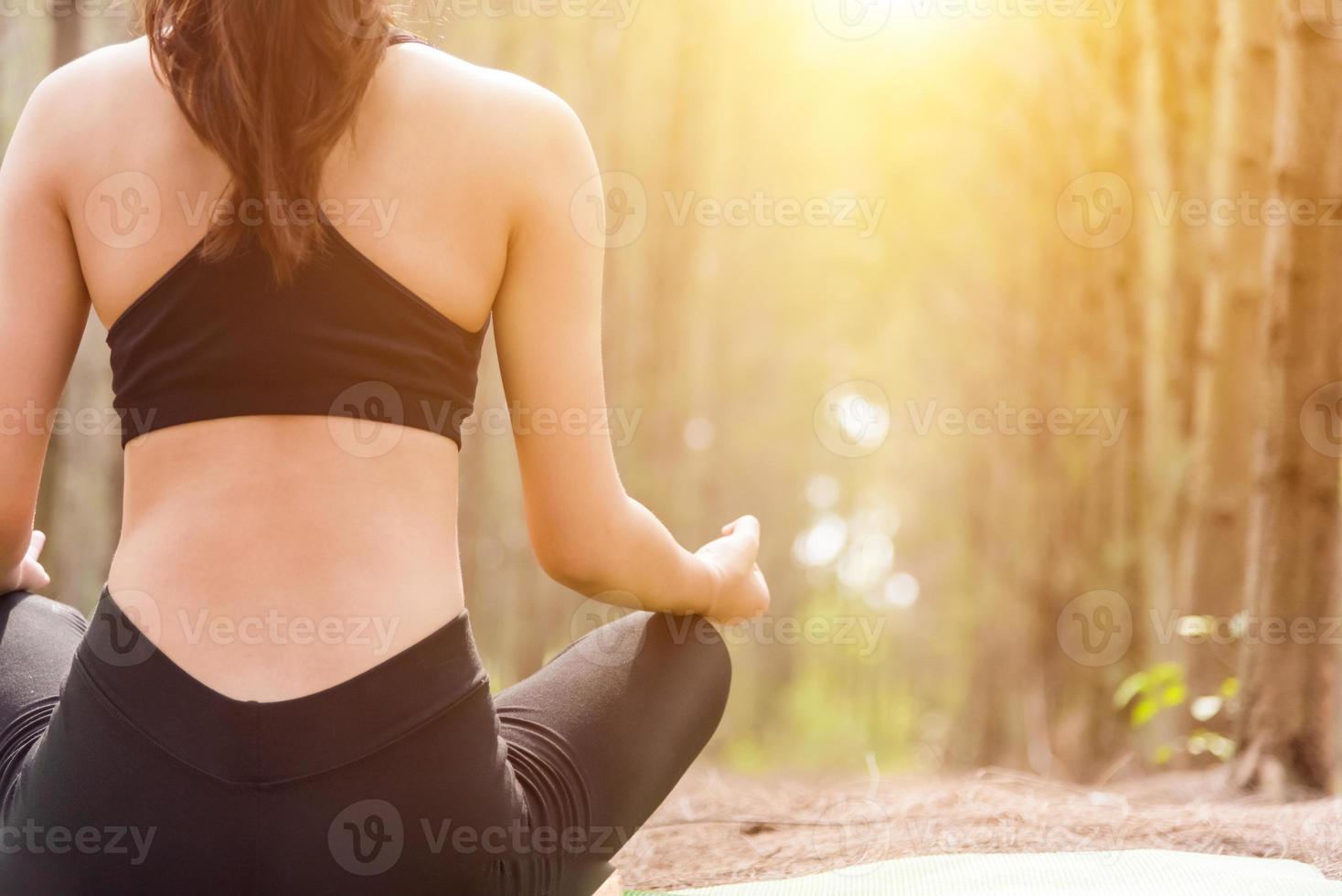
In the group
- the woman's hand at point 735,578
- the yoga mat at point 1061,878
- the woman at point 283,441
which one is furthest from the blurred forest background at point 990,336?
the yoga mat at point 1061,878

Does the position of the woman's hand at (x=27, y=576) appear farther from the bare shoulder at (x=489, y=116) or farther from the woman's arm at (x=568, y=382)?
the bare shoulder at (x=489, y=116)

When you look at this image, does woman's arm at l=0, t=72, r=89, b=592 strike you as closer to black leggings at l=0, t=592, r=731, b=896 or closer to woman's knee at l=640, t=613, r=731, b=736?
black leggings at l=0, t=592, r=731, b=896

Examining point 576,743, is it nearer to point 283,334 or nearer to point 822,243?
point 283,334

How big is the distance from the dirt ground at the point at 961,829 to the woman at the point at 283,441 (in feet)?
4.84

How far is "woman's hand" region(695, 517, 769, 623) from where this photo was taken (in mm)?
1896

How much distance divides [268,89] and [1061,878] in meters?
1.96

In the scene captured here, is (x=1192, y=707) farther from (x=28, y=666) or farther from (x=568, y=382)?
(x=28, y=666)

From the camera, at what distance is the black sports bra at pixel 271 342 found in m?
1.39

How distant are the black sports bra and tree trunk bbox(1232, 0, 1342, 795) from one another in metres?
3.53

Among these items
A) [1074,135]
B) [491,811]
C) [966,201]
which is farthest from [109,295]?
[966,201]

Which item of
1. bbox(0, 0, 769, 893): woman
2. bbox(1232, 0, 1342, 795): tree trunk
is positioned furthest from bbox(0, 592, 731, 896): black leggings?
bbox(1232, 0, 1342, 795): tree trunk

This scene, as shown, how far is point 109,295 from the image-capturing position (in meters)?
1.47

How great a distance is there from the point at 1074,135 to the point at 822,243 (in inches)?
313

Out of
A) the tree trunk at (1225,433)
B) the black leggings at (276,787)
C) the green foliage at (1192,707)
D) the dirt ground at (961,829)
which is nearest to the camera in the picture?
the black leggings at (276,787)
